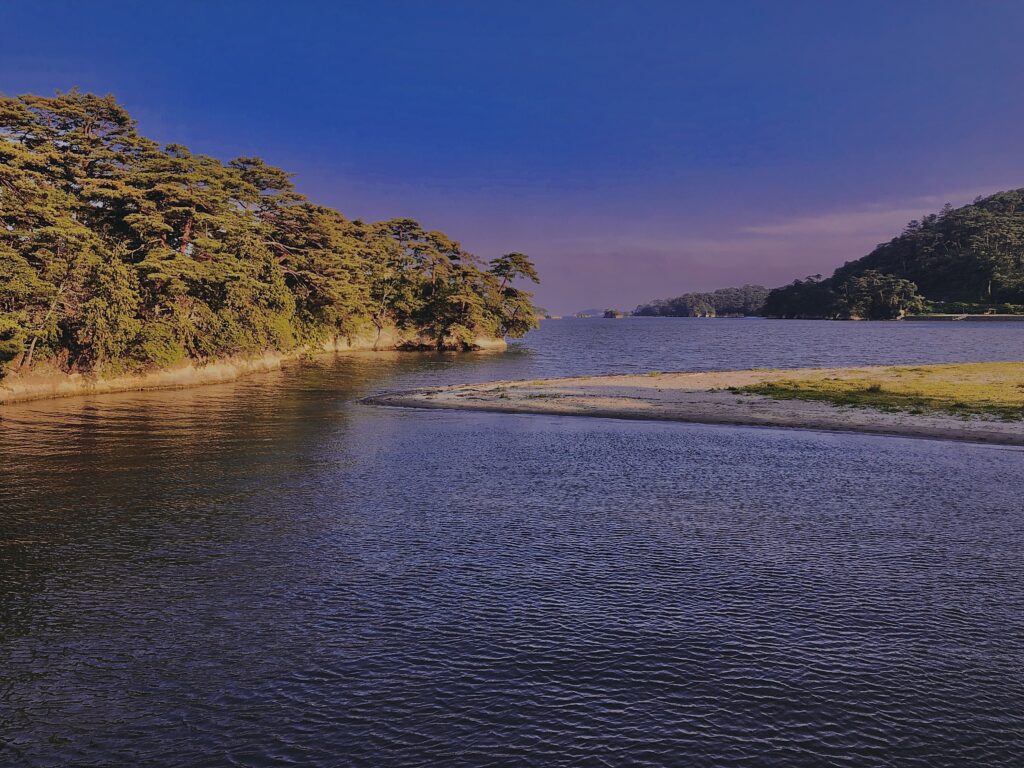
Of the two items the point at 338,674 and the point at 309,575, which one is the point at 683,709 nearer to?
the point at 338,674

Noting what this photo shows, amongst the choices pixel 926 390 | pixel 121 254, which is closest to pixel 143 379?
pixel 121 254

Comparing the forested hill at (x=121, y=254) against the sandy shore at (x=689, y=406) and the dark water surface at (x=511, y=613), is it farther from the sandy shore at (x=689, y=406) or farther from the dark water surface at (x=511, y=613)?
the dark water surface at (x=511, y=613)

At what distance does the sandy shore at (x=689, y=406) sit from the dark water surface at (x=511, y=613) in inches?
350

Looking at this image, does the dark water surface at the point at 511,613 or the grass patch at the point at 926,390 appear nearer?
the dark water surface at the point at 511,613

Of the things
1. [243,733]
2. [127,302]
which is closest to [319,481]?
[243,733]

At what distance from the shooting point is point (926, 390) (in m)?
41.7

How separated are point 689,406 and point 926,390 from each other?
17460 millimetres

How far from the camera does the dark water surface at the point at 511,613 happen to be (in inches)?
275

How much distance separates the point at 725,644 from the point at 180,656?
7561mm

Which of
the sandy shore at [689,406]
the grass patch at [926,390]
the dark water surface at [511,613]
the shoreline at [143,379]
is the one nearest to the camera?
the dark water surface at [511,613]

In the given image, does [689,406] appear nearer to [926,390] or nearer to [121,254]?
[926,390]

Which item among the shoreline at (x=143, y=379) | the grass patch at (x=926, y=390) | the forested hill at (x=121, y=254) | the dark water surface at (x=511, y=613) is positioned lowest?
the dark water surface at (x=511, y=613)

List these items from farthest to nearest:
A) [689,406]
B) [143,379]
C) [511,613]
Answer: [143,379] < [689,406] < [511,613]

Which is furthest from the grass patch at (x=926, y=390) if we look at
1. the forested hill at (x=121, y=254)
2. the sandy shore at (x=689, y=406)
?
the forested hill at (x=121, y=254)
